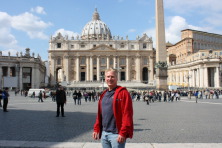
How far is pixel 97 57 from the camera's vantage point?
8244 cm

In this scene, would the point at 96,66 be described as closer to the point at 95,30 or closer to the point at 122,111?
the point at 95,30

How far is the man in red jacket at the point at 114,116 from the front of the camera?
3.13m

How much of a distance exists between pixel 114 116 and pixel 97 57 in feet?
261

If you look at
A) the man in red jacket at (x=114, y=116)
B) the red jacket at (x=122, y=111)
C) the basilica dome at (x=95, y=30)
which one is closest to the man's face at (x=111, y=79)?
the man in red jacket at (x=114, y=116)

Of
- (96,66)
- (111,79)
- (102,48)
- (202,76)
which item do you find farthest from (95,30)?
(111,79)

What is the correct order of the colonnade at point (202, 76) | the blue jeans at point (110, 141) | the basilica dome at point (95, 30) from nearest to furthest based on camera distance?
the blue jeans at point (110, 141) → the colonnade at point (202, 76) → the basilica dome at point (95, 30)

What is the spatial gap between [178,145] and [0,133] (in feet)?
15.9

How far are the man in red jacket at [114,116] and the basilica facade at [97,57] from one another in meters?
77.1

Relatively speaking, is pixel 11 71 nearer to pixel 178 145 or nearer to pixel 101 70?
pixel 101 70

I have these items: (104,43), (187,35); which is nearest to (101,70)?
(104,43)

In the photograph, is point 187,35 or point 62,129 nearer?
point 62,129

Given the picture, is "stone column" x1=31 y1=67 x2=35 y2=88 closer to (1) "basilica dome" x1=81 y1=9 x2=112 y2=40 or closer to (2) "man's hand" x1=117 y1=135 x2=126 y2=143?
(1) "basilica dome" x1=81 y1=9 x2=112 y2=40

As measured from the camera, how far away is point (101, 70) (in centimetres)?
8300

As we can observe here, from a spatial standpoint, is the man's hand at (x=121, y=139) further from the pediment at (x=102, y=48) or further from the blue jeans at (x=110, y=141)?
the pediment at (x=102, y=48)
